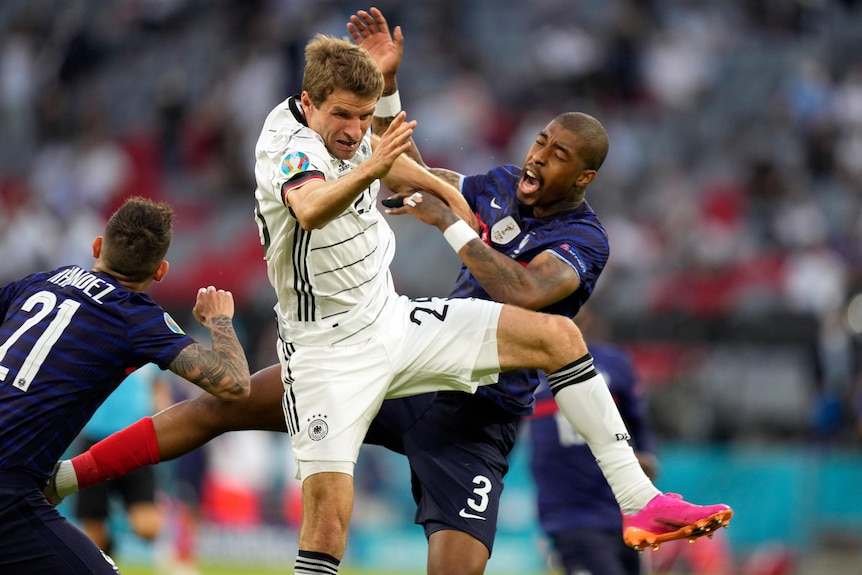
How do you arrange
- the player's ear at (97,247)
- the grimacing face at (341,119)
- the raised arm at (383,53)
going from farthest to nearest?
the raised arm at (383,53) < the player's ear at (97,247) < the grimacing face at (341,119)

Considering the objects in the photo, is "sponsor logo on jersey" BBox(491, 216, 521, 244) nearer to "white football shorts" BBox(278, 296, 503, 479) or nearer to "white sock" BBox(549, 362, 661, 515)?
"white football shorts" BBox(278, 296, 503, 479)

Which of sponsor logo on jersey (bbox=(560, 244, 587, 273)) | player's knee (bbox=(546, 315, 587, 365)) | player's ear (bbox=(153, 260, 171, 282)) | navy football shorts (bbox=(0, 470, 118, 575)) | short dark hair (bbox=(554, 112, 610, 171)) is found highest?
short dark hair (bbox=(554, 112, 610, 171))

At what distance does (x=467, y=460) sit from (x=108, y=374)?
1.97 m

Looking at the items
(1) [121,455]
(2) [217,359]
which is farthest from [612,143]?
(2) [217,359]

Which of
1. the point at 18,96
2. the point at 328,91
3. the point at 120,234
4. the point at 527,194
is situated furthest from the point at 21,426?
the point at 18,96

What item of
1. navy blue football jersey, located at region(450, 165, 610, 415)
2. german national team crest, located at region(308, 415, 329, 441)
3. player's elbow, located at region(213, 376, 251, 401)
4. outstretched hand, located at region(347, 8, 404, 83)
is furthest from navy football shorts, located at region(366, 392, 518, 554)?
outstretched hand, located at region(347, 8, 404, 83)

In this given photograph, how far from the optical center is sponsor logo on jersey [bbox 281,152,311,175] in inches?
234

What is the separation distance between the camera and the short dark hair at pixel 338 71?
236 inches

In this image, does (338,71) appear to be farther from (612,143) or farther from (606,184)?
(612,143)

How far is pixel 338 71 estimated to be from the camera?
600cm

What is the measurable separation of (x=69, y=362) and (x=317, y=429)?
1.15m

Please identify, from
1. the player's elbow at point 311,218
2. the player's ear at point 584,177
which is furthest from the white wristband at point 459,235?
the player's elbow at point 311,218

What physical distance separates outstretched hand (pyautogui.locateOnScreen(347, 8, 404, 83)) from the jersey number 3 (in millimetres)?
2198

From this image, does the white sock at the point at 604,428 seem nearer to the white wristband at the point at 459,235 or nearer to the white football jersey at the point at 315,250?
the white wristband at the point at 459,235
